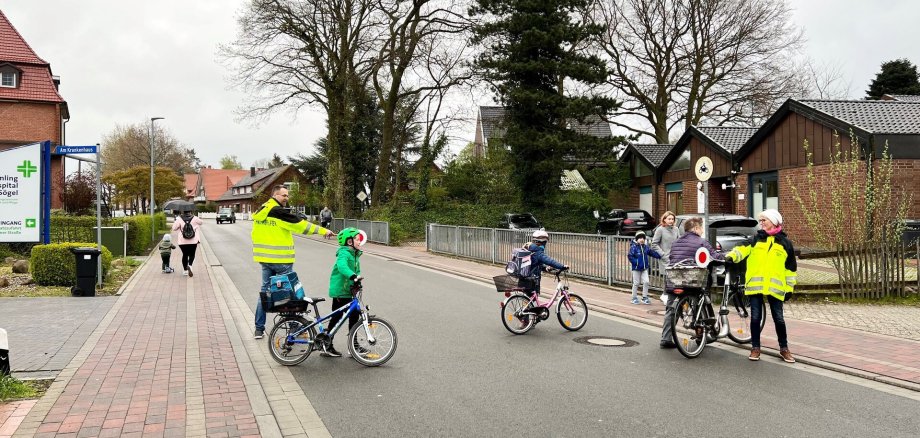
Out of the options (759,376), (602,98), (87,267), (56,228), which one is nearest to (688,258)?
(759,376)

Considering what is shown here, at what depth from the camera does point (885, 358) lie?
22.7 ft

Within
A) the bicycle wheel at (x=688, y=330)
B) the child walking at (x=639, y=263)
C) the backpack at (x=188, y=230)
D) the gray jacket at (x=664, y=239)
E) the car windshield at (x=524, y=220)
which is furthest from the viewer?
the car windshield at (x=524, y=220)

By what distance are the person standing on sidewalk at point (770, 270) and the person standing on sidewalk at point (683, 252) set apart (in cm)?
42

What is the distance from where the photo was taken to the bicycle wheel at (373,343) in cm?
670

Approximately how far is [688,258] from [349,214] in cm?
3220

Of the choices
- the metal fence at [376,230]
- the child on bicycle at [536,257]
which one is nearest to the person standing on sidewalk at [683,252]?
the child on bicycle at [536,257]

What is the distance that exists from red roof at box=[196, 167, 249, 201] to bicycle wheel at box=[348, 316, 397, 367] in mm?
115025

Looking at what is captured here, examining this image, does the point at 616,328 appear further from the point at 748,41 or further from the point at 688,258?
the point at 748,41

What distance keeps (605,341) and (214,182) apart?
119 metres

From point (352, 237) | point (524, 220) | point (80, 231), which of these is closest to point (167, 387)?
point (352, 237)

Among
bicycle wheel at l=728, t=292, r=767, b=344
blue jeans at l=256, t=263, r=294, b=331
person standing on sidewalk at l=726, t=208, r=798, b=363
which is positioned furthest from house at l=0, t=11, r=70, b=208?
person standing on sidewalk at l=726, t=208, r=798, b=363

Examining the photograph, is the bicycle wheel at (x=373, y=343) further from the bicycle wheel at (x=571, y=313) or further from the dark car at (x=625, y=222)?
the dark car at (x=625, y=222)

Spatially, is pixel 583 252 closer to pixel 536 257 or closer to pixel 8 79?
pixel 536 257

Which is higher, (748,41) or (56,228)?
(748,41)
